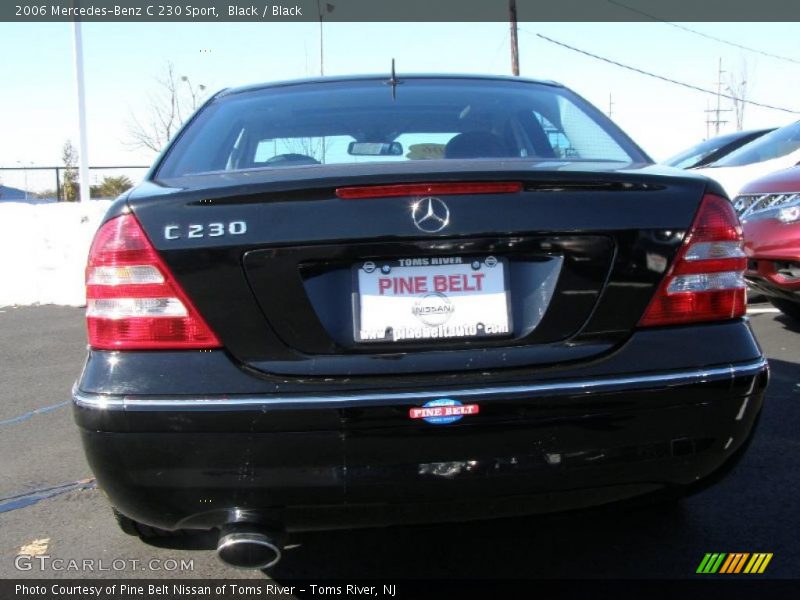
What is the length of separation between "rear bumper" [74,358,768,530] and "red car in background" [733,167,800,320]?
3887 millimetres

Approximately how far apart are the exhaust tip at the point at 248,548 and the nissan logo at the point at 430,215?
33.6 inches

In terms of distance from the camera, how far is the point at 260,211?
2031 millimetres

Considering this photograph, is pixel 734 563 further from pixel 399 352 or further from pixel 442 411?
pixel 399 352

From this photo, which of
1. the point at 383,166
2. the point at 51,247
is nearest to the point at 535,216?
the point at 383,166

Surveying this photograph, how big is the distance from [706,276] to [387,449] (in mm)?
950

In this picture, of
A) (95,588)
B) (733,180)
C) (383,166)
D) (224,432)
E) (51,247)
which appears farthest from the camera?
(51,247)

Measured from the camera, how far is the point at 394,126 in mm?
2969

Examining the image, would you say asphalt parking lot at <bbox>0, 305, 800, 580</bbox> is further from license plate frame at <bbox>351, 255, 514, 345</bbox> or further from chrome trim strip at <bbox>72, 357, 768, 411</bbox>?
license plate frame at <bbox>351, 255, 514, 345</bbox>

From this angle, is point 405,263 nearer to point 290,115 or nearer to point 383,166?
point 383,166

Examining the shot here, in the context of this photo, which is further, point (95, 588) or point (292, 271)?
point (95, 588)

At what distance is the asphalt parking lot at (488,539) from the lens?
2.69 metres

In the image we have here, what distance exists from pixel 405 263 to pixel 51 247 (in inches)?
329

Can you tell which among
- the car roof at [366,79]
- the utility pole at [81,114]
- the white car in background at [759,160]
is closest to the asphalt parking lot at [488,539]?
the car roof at [366,79]

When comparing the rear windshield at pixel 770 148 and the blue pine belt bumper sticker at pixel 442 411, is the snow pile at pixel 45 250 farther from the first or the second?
the blue pine belt bumper sticker at pixel 442 411
